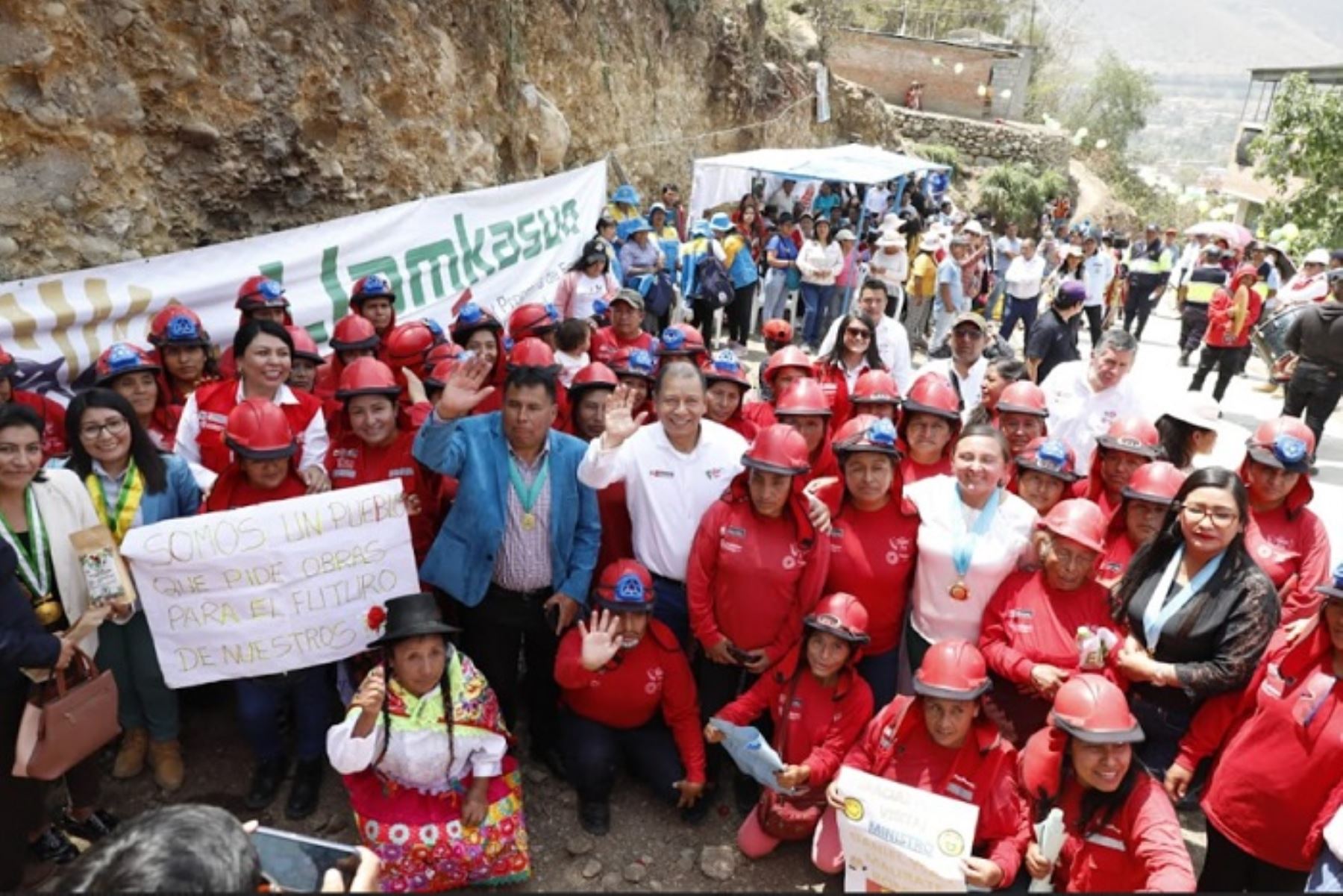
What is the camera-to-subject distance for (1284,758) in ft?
10.5

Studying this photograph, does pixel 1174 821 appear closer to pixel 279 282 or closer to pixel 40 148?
pixel 279 282

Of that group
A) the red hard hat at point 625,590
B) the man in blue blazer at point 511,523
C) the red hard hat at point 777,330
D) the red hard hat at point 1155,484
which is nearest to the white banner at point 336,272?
the red hard hat at point 777,330

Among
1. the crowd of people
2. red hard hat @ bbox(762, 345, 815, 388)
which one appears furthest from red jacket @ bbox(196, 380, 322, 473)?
red hard hat @ bbox(762, 345, 815, 388)

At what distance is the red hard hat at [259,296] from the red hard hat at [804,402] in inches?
133

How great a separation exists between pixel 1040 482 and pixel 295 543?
12.2 ft

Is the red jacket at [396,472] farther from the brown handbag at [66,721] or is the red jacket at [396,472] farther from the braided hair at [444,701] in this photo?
the brown handbag at [66,721]

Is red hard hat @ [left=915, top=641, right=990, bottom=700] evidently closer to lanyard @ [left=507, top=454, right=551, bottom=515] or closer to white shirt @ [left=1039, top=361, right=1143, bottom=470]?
lanyard @ [left=507, top=454, right=551, bottom=515]

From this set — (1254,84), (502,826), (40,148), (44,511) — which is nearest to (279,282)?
(40,148)

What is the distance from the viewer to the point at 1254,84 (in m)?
39.0

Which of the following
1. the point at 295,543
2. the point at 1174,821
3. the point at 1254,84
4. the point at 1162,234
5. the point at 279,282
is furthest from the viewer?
the point at 1254,84

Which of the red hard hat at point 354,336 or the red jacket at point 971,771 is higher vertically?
the red hard hat at point 354,336

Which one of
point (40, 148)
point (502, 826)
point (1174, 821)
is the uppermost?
point (40, 148)

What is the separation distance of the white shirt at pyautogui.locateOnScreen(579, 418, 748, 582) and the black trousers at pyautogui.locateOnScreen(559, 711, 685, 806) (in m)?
0.82

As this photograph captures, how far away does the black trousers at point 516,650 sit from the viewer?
14.0 ft
